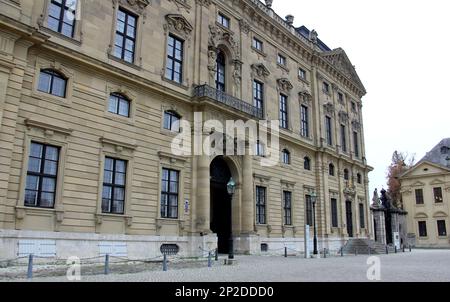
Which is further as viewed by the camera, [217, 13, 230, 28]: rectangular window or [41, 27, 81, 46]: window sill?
[217, 13, 230, 28]: rectangular window

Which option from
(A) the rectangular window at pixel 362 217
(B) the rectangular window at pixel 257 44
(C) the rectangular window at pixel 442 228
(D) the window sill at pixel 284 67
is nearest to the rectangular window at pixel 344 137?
(A) the rectangular window at pixel 362 217

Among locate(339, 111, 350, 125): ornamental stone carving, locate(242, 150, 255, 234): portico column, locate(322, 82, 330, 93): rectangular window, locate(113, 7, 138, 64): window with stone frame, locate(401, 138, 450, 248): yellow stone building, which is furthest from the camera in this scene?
locate(401, 138, 450, 248): yellow stone building

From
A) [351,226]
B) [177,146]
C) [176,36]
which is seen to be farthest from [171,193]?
[351,226]

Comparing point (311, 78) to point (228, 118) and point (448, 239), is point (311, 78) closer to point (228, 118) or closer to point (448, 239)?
point (228, 118)

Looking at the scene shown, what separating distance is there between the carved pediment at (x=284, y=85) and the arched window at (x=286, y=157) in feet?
17.7

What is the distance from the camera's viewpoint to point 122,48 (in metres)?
22.2

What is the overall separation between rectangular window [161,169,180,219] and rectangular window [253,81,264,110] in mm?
10800

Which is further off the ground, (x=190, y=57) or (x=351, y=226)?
(x=190, y=57)

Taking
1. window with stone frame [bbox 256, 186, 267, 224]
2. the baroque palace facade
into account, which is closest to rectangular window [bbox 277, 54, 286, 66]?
the baroque palace facade

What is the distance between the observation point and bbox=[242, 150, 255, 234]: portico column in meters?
27.6

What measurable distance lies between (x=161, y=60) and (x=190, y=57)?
250 centimetres

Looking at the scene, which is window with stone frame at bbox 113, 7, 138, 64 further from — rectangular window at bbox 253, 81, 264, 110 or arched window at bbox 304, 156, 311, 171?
arched window at bbox 304, 156, 311, 171

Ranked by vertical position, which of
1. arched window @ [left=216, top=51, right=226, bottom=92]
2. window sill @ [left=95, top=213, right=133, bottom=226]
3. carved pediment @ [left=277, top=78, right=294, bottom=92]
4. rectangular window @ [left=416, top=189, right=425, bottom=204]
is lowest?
window sill @ [left=95, top=213, right=133, bottom=226]

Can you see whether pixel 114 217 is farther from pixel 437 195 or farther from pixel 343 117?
pixel 437 195
